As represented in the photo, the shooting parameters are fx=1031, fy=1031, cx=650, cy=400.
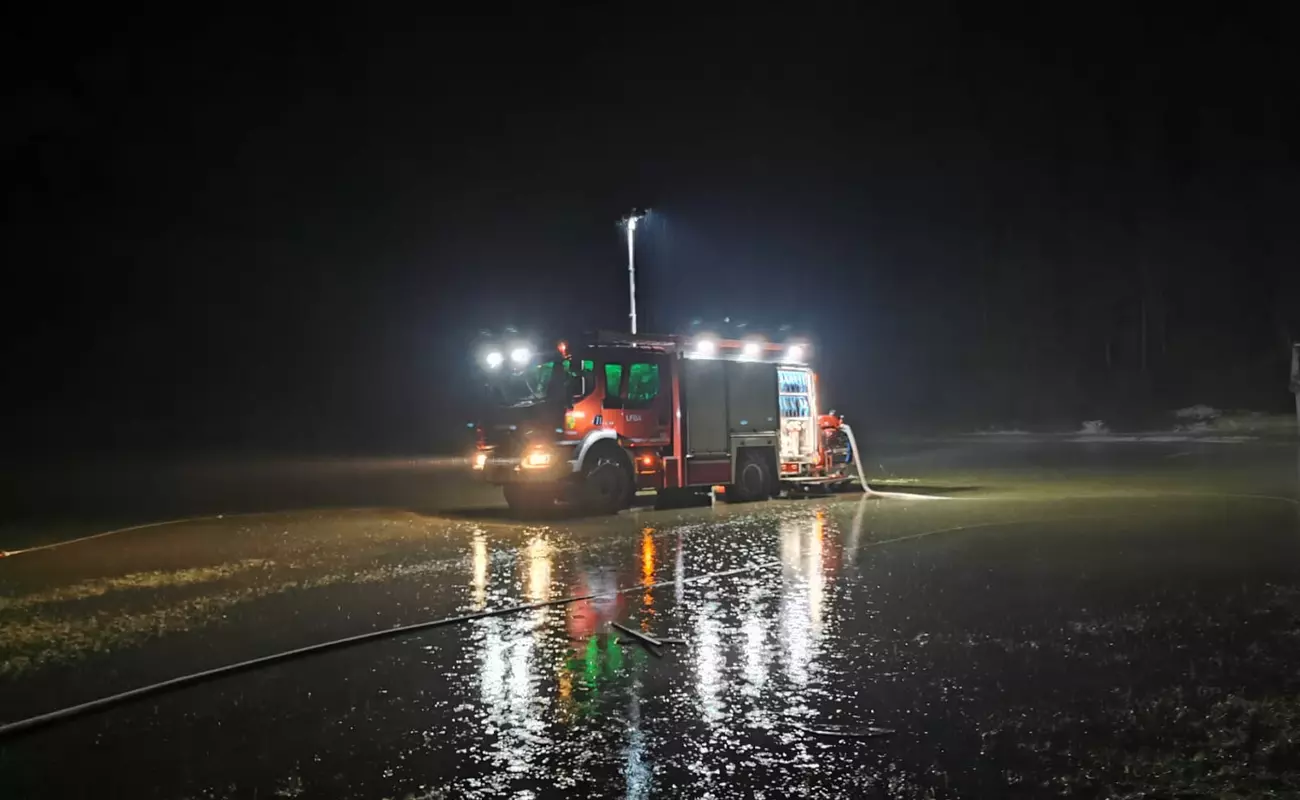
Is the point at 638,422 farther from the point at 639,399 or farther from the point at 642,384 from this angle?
the point at 642,384

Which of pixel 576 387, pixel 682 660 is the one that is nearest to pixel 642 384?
pixel 576 387

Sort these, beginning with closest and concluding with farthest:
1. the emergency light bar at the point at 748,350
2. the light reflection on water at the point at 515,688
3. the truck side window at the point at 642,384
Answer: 1. the light reflection on water at the point at 515,688
2. the truck side window at the point at 642,384
3. the emergency light bar at the point at 748,350

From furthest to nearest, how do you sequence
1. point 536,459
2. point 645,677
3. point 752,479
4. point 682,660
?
1. point 752,479
2. point 536,459
3. point 682,660
4. point 645,677

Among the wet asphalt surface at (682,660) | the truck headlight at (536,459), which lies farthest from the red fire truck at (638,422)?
the wet asphalt surface at (682,660)

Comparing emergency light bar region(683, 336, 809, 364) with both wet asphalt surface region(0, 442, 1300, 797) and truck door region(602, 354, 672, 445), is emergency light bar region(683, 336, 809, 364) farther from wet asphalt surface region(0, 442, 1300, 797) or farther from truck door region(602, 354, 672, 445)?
wet asphalt surface region(0, 442, 1300, 797)

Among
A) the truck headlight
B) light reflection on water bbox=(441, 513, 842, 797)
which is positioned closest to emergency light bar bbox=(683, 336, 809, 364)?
the truck headlight

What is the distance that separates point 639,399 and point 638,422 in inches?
15.0

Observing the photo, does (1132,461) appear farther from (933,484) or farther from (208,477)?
(208,477)

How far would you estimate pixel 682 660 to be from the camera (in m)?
6.60

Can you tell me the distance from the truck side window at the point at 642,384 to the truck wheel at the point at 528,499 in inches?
79.0

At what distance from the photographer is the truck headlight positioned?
52.2 ft

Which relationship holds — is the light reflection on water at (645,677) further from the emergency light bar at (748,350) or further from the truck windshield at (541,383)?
the emergency light bar at (748,350)

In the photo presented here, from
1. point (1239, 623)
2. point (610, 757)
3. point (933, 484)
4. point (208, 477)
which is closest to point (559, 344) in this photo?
point (933, 484)

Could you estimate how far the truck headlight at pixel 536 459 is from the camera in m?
15.9
